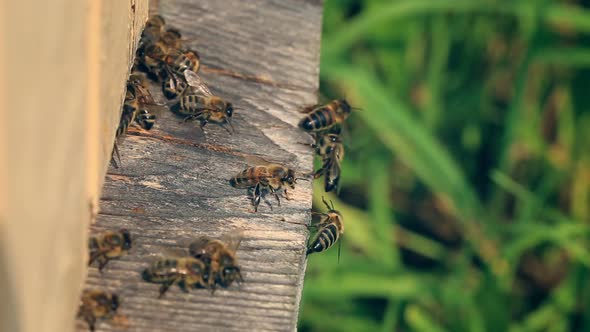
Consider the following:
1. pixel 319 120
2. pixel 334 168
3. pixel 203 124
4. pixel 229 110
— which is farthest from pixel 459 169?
pixel 203 124

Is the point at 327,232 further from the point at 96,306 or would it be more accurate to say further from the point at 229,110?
the point at 96,306

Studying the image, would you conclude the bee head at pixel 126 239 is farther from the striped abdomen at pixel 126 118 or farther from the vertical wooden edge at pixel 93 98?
the striped abdomen at pixel 126 118

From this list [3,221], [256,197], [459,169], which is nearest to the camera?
[3,221]

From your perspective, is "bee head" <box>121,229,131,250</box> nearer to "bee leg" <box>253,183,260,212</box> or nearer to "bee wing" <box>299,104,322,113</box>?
"bee leg" <box>253,183,260,212</box>

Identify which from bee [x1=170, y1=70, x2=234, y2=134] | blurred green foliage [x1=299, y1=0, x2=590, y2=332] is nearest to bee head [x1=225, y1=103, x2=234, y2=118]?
bee [x1=170, y1=70, x2=234, y2=134]

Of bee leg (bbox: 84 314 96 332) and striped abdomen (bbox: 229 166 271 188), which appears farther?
striped abdomen (bbox: 229 166 271 188)

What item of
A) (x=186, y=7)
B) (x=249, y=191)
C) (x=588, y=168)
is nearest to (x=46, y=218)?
(x=249, y=191)
